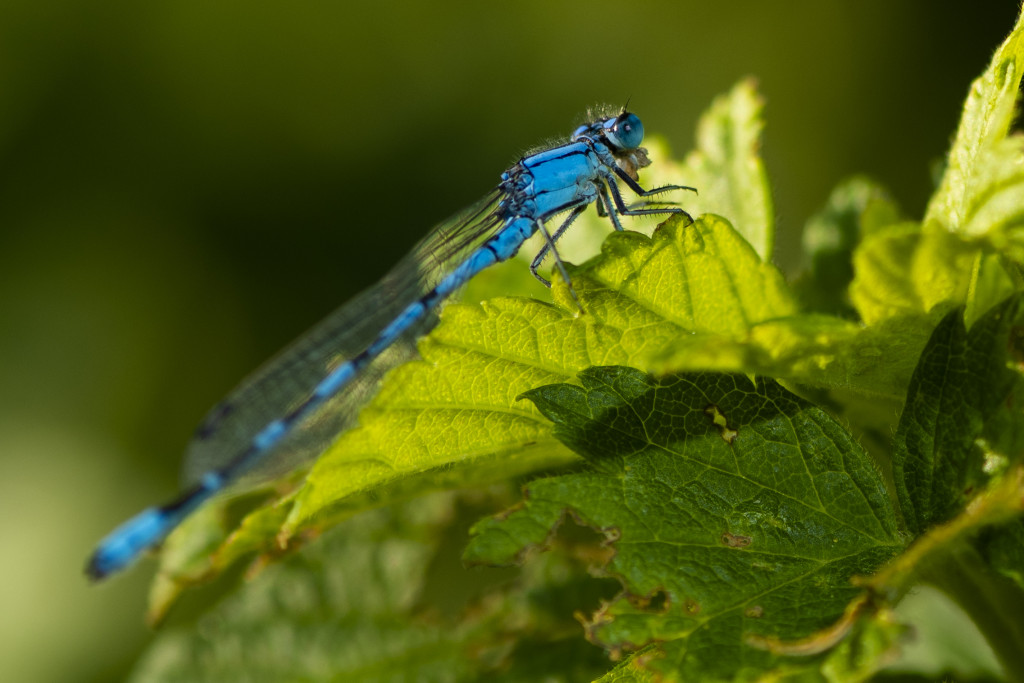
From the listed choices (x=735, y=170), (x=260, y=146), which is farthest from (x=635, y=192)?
(x=260, y=146)

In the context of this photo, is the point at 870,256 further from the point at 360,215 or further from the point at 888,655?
the point at 360,215

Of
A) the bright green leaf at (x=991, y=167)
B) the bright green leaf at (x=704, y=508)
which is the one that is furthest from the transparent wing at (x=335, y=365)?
the bright green leaf at (x=991, y=167)

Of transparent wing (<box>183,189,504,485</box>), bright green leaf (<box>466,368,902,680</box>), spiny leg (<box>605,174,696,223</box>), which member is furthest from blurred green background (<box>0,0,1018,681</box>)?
bright green leaf (<box>466,368,902,680</box>)

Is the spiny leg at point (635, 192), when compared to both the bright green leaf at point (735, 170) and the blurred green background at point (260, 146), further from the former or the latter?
the blurred green background at point (260, 146)

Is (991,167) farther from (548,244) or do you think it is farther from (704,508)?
(548,244)

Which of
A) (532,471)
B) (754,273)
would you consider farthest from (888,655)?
(532,471)

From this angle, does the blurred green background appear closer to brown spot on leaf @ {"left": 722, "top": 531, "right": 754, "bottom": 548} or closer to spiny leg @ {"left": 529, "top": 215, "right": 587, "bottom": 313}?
spiny leg @ {"left": 529, "top": 215, "right": 587, "bottom": 313}
